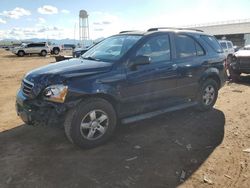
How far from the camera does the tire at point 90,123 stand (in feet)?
14.7

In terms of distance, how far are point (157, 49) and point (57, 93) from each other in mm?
2192

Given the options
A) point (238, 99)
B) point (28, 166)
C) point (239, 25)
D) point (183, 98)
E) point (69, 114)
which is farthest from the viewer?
point (239, 25)

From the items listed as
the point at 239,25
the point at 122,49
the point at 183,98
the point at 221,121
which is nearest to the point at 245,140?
the point at 221,121

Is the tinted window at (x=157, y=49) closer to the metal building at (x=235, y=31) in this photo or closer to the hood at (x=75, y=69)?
the hood at (x=75, y=69)

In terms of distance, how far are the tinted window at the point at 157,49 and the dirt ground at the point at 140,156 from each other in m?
1.38

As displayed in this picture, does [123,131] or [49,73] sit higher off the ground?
[49,73]

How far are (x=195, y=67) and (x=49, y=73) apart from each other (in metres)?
3.21

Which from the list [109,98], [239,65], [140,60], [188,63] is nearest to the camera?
[109,98]

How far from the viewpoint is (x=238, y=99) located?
8258mm

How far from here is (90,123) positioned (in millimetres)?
4672

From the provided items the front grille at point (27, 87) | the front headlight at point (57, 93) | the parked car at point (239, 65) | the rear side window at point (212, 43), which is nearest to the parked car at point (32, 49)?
the parked car at point (239, 65)

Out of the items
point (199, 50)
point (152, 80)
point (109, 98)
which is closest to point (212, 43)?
point (199, 50)

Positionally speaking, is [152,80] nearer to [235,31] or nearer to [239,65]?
[239,65]

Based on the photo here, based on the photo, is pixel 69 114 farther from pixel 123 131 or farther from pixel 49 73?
pixel 123 131
